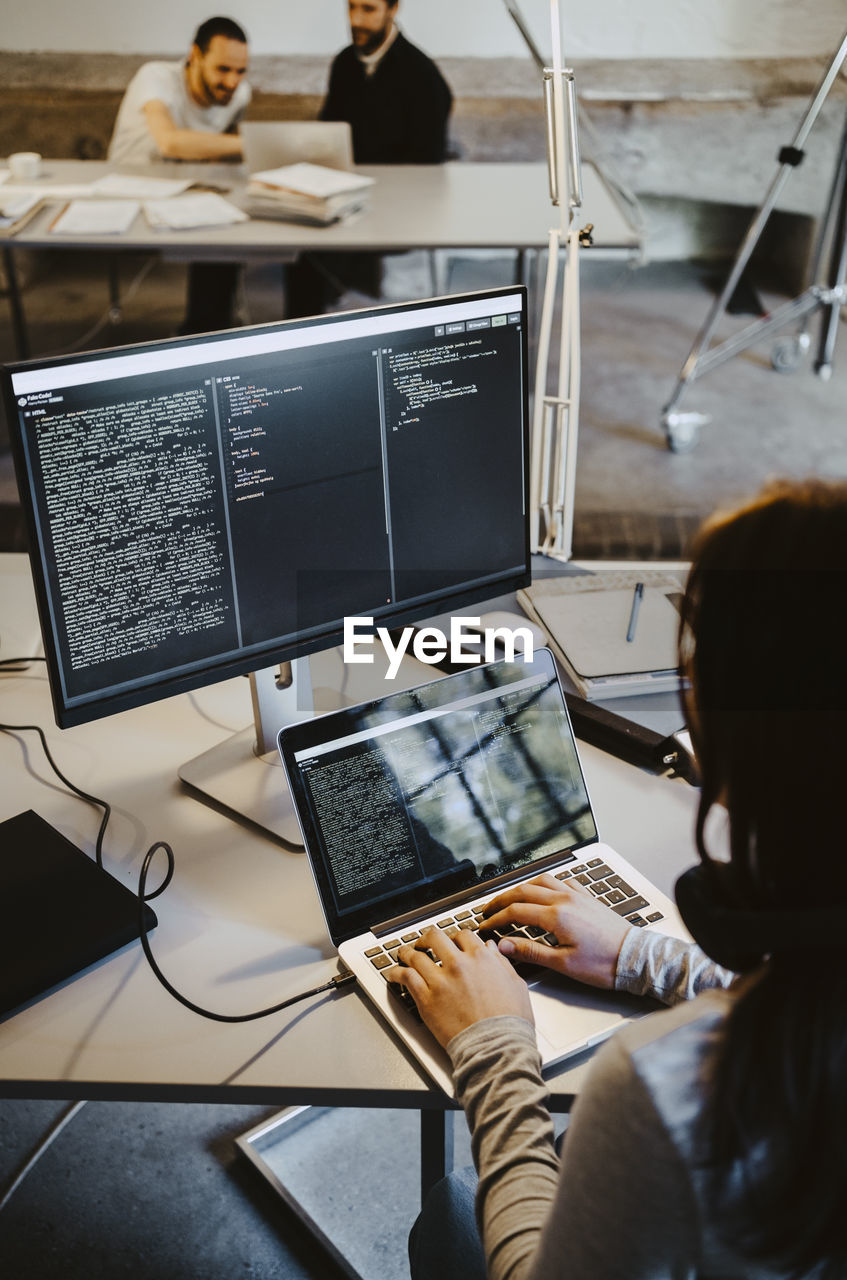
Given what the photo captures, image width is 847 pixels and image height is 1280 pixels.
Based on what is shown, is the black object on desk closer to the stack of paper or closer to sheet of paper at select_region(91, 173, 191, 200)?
the stack of paper

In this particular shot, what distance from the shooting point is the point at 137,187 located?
3119 mm

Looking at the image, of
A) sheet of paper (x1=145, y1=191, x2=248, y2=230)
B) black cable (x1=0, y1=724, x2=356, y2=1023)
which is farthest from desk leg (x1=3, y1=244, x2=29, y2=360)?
black cable (x1=0, y1=724, x2=356, y2=1023)

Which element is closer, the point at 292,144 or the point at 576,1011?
the point at 576,1011

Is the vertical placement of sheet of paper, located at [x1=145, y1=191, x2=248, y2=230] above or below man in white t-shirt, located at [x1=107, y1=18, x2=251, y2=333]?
below

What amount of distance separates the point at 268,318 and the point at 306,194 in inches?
59.1

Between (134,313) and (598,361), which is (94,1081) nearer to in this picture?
(598,361)

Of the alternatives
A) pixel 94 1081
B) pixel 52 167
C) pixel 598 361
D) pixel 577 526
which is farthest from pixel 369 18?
pixel 94 1081

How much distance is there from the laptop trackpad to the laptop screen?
0.12 meters

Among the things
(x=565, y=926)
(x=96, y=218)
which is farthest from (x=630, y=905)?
(x=96, y=218)

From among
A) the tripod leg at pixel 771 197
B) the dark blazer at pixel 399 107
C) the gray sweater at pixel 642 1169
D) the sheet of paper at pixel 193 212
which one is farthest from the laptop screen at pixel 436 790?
the dark blazer at pixel 399 107

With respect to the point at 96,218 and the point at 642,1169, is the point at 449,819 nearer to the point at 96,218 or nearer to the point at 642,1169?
the point at 642,1169

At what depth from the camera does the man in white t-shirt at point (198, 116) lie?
344 cm

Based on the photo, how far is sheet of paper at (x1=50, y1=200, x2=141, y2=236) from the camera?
2.78 metres

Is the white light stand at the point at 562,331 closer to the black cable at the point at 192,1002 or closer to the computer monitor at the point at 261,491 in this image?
the computer monitor at the point at 261,491
